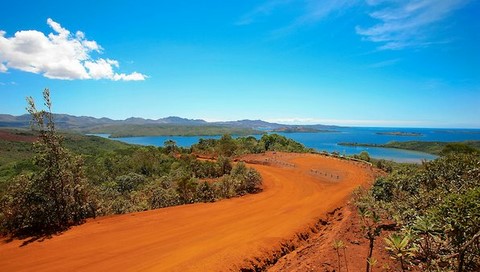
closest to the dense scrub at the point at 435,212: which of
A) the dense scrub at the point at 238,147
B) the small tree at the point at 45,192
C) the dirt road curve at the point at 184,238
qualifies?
the dirt road curve at the point at 184,238

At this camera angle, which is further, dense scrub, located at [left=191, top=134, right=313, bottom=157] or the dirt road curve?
dense scrub, located at [left=191, top=134, right=313, bottom=157]

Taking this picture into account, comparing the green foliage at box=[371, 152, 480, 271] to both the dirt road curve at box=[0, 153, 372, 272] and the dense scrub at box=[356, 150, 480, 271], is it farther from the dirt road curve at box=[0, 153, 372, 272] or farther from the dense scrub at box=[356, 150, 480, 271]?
the dirt road curve at box=[0, 153, 372, 272]

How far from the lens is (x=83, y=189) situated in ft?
37.8

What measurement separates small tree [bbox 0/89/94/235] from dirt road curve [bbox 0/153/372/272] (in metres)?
0.91

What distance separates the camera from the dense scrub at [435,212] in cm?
513

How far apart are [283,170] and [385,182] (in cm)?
1186

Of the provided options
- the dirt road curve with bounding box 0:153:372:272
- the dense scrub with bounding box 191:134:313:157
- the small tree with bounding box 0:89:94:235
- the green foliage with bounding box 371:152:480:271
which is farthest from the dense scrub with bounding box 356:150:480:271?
the dense scrub with bounding box 191:134:313:157

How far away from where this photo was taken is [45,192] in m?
10.6

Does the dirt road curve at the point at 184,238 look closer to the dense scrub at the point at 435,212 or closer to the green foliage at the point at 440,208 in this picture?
the dense scrub at the point at 435,212

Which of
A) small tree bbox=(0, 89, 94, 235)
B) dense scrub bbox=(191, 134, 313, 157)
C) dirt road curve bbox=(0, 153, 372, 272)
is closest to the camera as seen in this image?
dirt road curve bbox=(0, 153, 372, 272)

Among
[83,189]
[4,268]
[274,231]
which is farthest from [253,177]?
[4,268]

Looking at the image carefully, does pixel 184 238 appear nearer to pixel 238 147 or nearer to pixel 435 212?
pixel 435 212

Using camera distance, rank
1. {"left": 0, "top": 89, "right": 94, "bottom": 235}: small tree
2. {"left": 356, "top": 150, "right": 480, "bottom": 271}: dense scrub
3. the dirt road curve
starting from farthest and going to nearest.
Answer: {"left": 0, "top": 89, "right": 94, "bottom": 235}: small tree < the dirt road curve < {"left": 356, "top": 150, "right": 480, "bottom": 271}: dense scrub

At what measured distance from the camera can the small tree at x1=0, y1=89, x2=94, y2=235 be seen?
998cm
